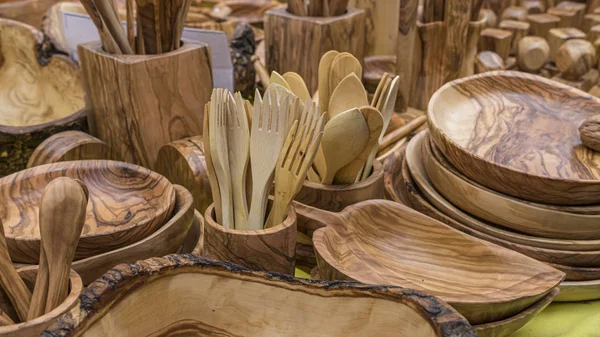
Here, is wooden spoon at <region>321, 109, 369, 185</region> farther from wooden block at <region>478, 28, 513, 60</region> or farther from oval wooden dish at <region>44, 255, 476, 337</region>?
wooden block at <region>478, 28, 513, 60</region>

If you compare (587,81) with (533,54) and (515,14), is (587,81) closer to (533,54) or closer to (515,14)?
(533,54)

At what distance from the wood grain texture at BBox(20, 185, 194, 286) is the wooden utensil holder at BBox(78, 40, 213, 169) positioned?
0.19m

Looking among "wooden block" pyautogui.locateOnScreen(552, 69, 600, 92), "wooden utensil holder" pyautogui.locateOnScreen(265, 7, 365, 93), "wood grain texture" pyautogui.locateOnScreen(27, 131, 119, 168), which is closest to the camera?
"wood grain texture" pyautogui.locateOnScreen(27, 131, 119, 168)

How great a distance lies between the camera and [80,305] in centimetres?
36

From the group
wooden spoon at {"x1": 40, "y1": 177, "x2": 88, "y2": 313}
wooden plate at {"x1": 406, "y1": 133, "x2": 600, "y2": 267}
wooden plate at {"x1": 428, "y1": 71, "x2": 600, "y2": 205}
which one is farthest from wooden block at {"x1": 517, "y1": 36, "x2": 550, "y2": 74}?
wooden spoon at {"x1": 40, "y1": 177, "x2": 88, "y2": 313}

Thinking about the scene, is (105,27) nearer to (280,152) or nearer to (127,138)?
(127,138)

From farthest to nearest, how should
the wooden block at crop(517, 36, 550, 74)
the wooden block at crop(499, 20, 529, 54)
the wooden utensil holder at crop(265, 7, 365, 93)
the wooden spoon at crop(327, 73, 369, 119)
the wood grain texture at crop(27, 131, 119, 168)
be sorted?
1. the wooden block at crop(499, 20, 529, 54)
2. the wooden block at crop(517, 36, 550, 74)
3. the wooden utensil holder at crop(265, 7, 365, 93)
4. the wood grain texture at crop(27, 131, 119, 168)
5. the wooden spoon at crop(327, 73, 369, 119)

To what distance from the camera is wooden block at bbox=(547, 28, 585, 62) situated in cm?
164

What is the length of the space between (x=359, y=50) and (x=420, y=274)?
1.53ft

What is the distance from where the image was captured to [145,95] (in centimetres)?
69

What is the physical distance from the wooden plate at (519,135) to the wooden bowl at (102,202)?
0.33 metres

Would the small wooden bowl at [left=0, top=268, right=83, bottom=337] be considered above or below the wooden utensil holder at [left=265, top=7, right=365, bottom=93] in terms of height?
below

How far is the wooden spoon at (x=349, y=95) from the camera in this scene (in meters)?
0.59

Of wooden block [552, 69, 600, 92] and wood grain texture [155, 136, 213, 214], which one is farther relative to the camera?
wooden block [552, 69, 600, 92]
